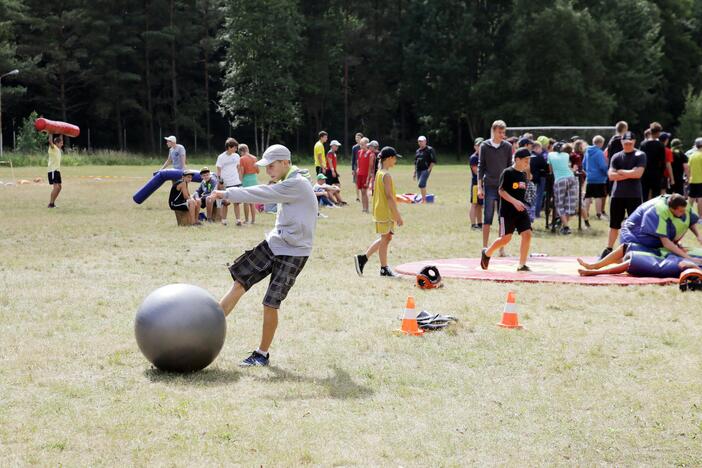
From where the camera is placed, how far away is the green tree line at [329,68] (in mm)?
63844

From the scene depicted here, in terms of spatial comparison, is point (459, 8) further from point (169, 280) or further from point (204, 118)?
point (169, 280)

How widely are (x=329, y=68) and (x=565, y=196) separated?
54223mm

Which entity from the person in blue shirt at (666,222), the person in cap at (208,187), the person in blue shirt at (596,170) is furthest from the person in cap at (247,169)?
the person in blue shirt at (666,222)

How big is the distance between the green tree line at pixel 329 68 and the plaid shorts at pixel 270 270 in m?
56.4

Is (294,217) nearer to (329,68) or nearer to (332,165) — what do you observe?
(332,165)

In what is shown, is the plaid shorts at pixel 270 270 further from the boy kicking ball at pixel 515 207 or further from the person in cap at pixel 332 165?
the person in cap at pixel 332 165

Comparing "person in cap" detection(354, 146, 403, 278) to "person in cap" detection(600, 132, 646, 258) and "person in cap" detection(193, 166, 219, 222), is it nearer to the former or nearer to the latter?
"person in cap" detection(600, 132, 646, 258)

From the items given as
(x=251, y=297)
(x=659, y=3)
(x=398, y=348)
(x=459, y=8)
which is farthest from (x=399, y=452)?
(x=659, y=3)

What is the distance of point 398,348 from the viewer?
27.2 ft

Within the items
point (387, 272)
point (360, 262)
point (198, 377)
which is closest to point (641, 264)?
point (387, 272)

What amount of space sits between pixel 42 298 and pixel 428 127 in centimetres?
6021

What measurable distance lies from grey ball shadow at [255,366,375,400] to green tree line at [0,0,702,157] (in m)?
57.1

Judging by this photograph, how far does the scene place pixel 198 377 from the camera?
7.24 m

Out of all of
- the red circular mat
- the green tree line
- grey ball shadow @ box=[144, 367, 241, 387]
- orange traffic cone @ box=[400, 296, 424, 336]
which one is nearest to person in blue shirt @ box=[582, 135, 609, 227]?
the red circular mat
